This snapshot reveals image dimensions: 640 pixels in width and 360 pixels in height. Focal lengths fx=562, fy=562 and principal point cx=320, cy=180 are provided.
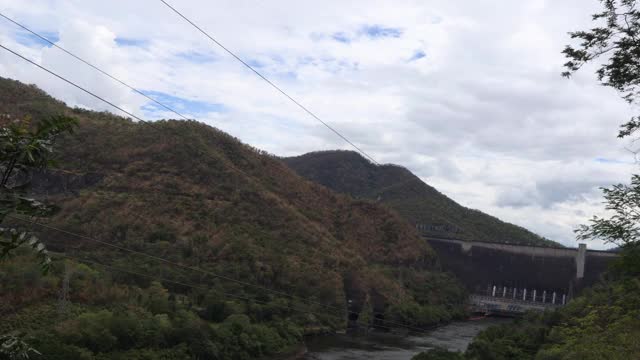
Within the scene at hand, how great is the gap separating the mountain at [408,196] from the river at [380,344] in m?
38.9

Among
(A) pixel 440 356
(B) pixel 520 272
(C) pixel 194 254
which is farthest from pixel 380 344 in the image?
(B) pixel 520 272

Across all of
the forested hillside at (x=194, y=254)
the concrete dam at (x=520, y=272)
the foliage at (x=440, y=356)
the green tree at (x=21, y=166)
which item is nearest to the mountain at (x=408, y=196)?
the concrete dam at (x=520, y=272)

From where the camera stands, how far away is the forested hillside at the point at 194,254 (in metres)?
33.7

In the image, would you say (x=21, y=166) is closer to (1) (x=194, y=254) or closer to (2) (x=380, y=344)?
(1) (x=194, y=254)

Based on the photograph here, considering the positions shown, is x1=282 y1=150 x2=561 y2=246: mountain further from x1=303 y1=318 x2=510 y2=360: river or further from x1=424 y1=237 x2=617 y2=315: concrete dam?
x1=303 y1=318 x2=510 y2=360: river

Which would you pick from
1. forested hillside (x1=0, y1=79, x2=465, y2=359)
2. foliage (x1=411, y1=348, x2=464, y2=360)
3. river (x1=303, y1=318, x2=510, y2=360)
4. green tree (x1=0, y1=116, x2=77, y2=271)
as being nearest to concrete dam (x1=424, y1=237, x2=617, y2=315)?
forested hillside (x1=0, y1=79, x2=465, y2=359)

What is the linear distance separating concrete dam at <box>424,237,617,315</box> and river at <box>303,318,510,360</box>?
15.1 metres

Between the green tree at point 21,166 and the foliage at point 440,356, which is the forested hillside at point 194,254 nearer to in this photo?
the foliage at point 440,356

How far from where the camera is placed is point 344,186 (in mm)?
157000

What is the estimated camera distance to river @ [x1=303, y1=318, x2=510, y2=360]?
47.1 metres

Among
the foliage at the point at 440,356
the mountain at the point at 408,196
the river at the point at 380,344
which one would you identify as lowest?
the river at the point at 380,344

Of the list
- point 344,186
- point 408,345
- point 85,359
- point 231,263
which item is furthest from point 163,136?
point 344,186

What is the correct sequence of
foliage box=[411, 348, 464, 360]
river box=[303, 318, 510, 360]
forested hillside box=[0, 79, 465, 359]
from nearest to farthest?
forested hillside box=[0, 79, 465, 359] < foliage box=[411, 348, 464, 360] < river box=[303, 318, 510, 360]

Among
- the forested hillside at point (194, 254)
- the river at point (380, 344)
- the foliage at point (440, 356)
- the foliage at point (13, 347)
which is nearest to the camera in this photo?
the foliage at point (13, 347)
